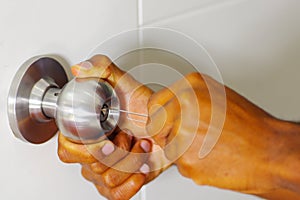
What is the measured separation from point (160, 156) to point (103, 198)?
0.08 m

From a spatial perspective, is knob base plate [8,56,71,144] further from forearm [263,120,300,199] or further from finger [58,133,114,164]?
forearm [263,120,300,199]

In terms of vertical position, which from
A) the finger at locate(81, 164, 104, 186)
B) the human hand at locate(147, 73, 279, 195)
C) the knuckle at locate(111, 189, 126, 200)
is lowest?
the knuckle at locate(111, 189, 126, 200)

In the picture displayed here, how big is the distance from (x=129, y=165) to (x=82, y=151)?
4 cm

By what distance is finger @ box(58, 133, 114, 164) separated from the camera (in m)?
0.37

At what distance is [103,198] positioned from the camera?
1.47ft

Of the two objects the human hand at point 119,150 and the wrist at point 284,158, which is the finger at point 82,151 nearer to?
the human hand at point 119,150

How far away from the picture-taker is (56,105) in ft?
1.18

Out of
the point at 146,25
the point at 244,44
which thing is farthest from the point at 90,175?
the point at 244,44

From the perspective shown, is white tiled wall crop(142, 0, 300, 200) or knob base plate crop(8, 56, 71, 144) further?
white tiled wall crop(142, 0, 300, 200)

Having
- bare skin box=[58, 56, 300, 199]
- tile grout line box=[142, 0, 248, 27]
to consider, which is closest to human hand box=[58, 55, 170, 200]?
bare skin box=[58, 56, 300, 199]

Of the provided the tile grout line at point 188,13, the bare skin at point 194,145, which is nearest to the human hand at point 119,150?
the bare skin at point 194,145

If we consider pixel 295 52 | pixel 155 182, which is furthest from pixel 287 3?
pixel 155 182

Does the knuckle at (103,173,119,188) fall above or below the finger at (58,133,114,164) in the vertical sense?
below

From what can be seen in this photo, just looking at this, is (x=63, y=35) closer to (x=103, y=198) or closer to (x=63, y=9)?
(x=63, y=9)
